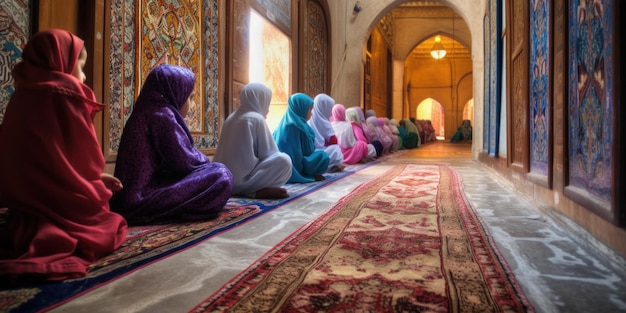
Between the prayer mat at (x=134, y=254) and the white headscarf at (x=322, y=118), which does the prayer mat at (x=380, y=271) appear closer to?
the prayer mat at (x=134, y=254)

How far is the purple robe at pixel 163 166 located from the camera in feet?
7.08

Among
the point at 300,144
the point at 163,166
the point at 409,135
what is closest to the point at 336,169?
the point at 300,144

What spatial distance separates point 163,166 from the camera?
2309mm

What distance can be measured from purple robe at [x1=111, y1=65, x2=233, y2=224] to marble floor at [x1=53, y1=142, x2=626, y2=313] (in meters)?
0.32

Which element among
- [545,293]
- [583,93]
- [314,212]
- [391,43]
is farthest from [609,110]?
[391,43]

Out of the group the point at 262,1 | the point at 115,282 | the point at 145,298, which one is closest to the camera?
the point at 145,298

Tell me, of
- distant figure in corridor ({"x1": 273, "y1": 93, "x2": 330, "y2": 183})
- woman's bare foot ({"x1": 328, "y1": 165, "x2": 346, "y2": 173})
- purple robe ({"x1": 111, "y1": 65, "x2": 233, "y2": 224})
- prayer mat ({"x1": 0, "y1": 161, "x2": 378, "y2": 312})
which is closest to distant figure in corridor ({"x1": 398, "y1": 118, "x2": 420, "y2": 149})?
woman's bare foot ({"x1": 328, "y1": 165, "x2": 346, "y2": 173})

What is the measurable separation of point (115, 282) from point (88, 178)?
1.58 feet

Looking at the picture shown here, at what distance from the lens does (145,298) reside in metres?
1.22

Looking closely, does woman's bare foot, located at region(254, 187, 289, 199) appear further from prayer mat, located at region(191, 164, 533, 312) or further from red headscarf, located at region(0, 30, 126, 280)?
red headscarf, located at region(0, 30, 126, 280)

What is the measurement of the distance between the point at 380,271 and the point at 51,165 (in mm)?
1215

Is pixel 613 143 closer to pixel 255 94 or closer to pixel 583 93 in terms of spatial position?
pixel 583 93

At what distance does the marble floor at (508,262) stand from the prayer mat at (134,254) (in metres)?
0.05

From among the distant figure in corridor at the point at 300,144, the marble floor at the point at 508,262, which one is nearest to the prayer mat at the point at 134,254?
the marble floor at the point at 508,262
